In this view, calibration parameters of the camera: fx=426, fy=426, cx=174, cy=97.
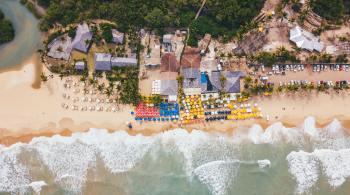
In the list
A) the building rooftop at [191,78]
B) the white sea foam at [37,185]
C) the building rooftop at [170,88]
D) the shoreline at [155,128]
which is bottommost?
the white sea foam at [37,185]

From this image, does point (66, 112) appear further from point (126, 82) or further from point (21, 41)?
point (21, 41)

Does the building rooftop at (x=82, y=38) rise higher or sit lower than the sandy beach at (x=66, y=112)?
higher

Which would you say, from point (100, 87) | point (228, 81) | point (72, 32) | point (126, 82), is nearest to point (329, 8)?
point (228, 81)

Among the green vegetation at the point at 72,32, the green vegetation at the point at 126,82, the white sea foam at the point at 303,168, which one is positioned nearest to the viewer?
the white sea foam at the point at 303,168

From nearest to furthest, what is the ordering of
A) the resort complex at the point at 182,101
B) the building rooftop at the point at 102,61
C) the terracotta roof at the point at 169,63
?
the resort complex at the point at 182,101, the building rooftop at the point at 102,61, the terracotta roof at the point at 169,63

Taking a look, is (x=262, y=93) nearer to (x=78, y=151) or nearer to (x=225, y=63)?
(x=225, y=63)

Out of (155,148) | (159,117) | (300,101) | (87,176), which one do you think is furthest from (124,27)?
(300,101)

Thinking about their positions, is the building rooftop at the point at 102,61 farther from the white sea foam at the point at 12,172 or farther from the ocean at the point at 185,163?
the white sea foam at the point at 12,172

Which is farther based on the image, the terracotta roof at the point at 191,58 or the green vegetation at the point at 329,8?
the terracotta roof at the point at 191,58

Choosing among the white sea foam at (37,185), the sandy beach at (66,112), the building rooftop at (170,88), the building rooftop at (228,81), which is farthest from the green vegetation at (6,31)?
the building rooftop at (228,81)
